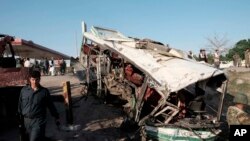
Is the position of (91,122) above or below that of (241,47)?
below

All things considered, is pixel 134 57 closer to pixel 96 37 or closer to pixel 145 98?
pixel 145 98

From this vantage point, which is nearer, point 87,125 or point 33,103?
point 33,103

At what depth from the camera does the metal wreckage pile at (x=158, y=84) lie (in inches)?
350

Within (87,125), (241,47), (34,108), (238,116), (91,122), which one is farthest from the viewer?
(241,47)

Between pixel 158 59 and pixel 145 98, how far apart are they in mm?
1309

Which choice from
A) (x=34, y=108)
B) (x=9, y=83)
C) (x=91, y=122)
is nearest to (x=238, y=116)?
(x=34, y=108)

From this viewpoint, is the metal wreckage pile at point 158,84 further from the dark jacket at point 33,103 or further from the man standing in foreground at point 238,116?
the dark jacket at point 33,103

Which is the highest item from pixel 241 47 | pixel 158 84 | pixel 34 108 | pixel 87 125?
pixel 241 47

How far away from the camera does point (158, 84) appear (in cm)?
936

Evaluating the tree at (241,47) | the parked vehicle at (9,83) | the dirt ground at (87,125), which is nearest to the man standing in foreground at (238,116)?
the dirt ground at (87,125)

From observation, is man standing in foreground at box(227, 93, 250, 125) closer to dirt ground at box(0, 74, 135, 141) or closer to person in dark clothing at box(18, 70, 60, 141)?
dirt ground at box(0, 74, 135, 141)

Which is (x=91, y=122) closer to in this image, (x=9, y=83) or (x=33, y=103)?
(x=9, y=83)

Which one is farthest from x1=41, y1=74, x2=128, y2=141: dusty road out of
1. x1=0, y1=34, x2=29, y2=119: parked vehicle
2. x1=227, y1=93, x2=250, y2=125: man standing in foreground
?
x1=227, y1=93, x2=250, y2=125: man standing in foreground

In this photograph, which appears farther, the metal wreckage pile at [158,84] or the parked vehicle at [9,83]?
the parked vehicle at [9,83]
